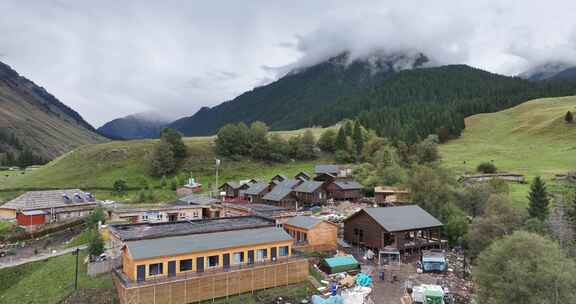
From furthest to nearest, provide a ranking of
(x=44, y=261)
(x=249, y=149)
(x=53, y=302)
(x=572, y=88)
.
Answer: (x=572, y=88)
(x=249, y=149)
(x=44, y=261)
(x=53, y=302)

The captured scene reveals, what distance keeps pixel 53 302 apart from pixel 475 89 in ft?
652

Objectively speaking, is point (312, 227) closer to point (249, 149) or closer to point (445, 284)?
point (445, 284)

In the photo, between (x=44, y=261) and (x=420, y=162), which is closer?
(x=44, y=261)

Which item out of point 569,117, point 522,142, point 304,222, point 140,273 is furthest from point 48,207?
point 569,117

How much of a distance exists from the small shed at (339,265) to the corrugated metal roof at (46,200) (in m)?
45.9

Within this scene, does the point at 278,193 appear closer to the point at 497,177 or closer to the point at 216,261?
the point at 216,261

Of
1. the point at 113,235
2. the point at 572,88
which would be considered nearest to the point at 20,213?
the point at 113,235

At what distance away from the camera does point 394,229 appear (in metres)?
42.5

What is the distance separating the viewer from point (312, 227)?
144 feet

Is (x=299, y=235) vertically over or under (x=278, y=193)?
under

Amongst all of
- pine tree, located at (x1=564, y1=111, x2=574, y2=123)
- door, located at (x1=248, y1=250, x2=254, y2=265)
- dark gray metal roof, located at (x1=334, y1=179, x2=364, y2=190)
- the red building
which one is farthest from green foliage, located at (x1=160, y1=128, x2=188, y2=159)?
pine tree, located at (x1=564, y1=111, x2=574, y2=123)

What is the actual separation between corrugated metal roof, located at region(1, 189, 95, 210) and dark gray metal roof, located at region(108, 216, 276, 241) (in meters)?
26.6

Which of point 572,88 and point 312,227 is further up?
point 572,88

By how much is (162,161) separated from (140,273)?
7417cm
